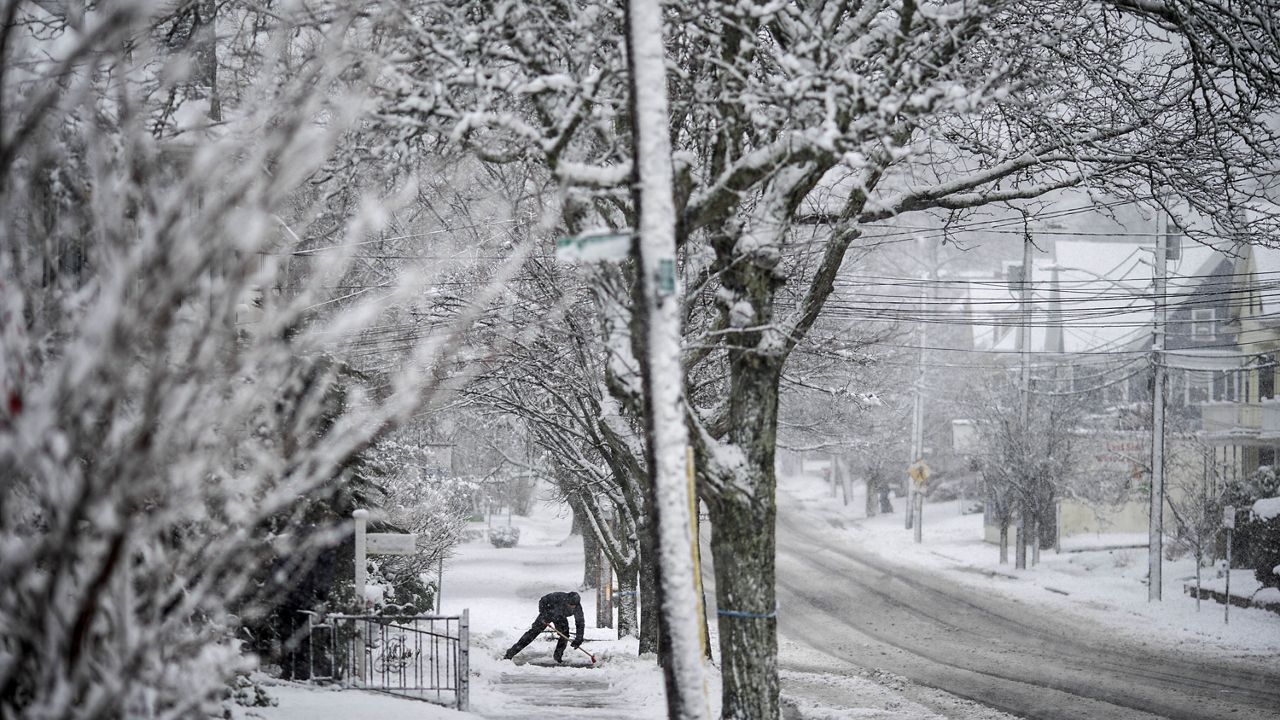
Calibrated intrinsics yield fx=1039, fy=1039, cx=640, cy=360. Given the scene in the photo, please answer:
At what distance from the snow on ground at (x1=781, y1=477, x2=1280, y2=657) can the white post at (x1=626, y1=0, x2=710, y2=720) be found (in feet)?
52.5

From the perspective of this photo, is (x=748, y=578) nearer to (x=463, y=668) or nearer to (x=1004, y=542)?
(x=463, y=668)

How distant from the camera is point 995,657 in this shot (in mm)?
18328

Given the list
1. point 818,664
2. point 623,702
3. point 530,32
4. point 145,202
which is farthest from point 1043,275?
point 145,202

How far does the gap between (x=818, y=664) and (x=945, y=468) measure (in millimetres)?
32936

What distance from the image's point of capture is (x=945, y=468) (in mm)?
49312

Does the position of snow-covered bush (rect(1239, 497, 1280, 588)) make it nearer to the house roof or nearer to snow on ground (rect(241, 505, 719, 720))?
snow on ground (rect(241, 505, 719, 720))

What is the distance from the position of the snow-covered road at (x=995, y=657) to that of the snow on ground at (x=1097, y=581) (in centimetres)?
98

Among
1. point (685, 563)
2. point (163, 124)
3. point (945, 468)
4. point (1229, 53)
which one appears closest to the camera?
point (685, 563)

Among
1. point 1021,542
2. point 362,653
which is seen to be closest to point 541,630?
point 362,653

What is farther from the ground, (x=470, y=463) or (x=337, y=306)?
(x=337, y=306)

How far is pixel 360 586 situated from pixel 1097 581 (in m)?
22.2

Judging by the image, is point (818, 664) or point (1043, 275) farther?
point (1043, 275)

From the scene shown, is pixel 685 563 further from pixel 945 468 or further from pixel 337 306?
pixel 945 468

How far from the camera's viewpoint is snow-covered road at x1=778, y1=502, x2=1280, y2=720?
47.4 feet
